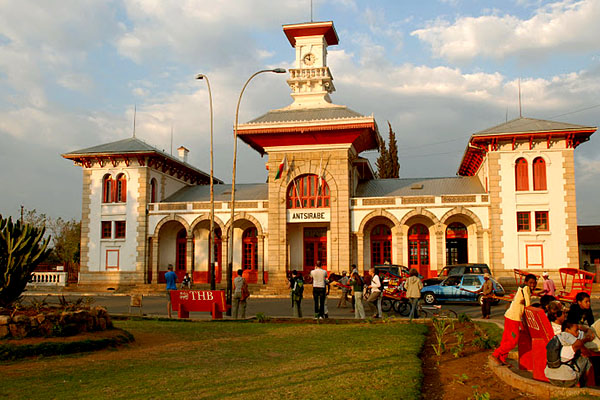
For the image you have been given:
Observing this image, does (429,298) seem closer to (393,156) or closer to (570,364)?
(570,364)

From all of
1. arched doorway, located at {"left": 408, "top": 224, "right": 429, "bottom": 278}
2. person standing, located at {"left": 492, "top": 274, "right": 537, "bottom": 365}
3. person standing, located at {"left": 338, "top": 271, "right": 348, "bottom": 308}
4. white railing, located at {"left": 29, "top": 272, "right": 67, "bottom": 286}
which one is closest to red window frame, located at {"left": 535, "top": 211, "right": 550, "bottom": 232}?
arched doorway, located at {"left": 408, "top": 224, "right": 429, "bottom": 278}

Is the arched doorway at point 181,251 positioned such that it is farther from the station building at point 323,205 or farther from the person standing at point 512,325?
the person standing at point 512,325

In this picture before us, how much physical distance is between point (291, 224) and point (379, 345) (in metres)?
23.4

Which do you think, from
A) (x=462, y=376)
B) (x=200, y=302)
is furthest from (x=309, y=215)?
(x=462, y=376)

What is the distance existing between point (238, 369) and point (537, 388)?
4.58 meters

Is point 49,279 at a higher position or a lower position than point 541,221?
lower

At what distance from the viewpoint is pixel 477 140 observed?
31.5 meters

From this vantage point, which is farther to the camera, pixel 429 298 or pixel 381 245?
pixel 381 245

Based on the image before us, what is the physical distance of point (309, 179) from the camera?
33.9 meters

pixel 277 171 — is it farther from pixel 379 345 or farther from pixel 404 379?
pixel 404 379

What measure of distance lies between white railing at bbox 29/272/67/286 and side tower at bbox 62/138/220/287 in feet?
3.65

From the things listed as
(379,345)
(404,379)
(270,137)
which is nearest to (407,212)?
(270,137)

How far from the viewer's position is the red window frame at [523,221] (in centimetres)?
3098

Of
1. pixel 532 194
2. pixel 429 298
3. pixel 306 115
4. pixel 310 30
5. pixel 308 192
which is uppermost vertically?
pixel 310 30
